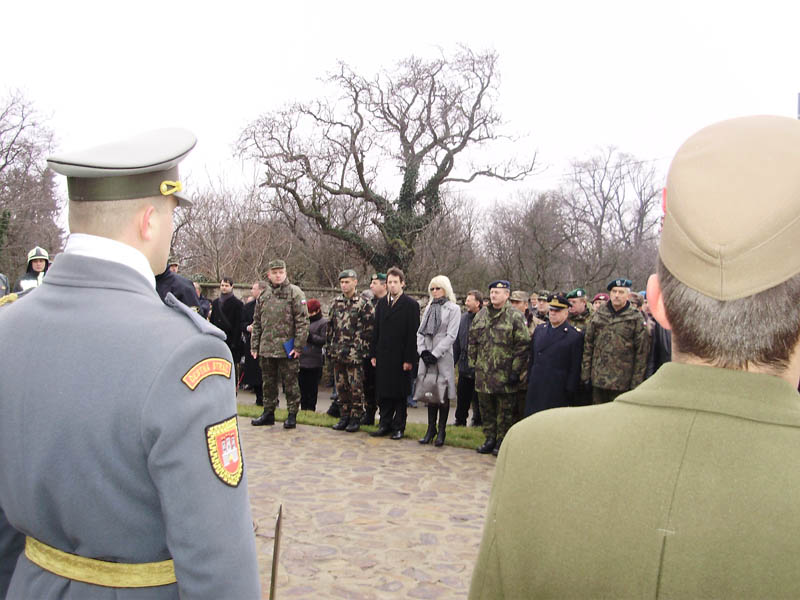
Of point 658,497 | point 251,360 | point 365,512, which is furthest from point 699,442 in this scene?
point 251,360

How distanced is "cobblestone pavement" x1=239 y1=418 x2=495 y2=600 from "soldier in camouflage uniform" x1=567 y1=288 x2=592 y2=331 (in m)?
2.22

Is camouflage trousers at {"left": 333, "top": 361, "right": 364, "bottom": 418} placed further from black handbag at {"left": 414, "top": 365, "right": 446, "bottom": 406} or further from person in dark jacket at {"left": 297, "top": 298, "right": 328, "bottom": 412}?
person in dark jacket at {"left": 297, "top": 298, "right": 328, "bottom": 412}

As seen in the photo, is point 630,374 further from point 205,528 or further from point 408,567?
point 205,528

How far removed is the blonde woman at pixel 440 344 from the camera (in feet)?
26.0

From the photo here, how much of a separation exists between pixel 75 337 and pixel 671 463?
4.37 ft

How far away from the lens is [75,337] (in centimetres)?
153

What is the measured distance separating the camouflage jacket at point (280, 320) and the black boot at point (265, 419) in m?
0.84

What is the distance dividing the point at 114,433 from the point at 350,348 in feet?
23.2

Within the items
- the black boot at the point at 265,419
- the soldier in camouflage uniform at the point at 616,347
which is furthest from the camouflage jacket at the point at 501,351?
the black boot at the point at 265,419

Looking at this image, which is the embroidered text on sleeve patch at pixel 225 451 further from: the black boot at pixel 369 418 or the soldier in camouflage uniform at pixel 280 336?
A: the black boot at pixel 369 418

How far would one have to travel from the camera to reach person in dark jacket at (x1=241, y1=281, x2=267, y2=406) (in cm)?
1085

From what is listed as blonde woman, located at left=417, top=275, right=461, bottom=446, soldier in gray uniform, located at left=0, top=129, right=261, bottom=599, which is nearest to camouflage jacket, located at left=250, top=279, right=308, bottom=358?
blonde woman, located at left=417, top=275, right=461, bottom=446

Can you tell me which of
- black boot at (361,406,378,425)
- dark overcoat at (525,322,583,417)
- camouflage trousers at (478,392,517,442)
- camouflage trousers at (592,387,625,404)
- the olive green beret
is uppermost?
the olive green beret

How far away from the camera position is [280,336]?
845 cm
